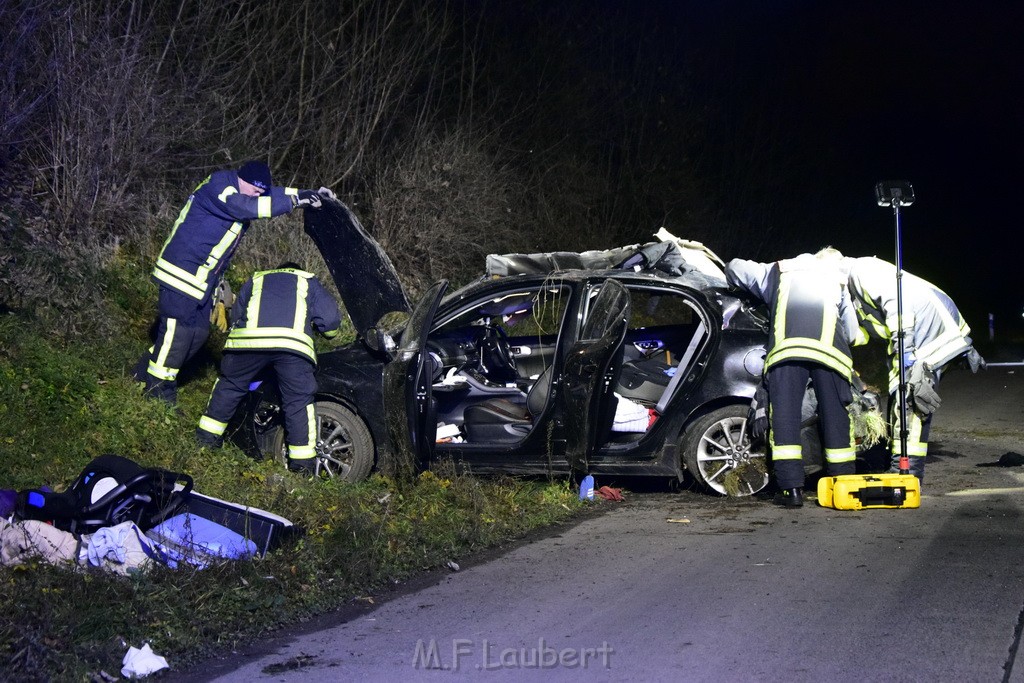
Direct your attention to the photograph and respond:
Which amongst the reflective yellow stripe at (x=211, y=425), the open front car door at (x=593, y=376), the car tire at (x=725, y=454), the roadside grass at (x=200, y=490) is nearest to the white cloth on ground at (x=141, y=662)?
the roadside grass at (x=200, y=490)

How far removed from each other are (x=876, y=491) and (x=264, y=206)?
185 inches

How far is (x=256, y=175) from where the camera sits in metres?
8.59

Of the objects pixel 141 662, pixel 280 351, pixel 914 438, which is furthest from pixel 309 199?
pixel 914 438

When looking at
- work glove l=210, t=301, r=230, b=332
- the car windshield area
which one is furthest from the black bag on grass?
work glove l=210, t=301, r=230, b=332

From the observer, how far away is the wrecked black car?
7.95 m

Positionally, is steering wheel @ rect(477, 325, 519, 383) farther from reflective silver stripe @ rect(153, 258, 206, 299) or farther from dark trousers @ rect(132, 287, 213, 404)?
reflective silver stripe @ rect(153, 258, 206, 299)

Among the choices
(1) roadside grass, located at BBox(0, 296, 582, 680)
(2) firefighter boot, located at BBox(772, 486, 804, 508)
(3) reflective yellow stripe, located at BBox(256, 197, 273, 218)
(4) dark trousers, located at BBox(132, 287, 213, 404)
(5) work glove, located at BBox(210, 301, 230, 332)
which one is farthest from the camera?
(5) work glove, located at BBox(210, 301, 230, 332)

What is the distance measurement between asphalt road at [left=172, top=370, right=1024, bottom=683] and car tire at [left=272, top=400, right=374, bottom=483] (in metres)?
1.72

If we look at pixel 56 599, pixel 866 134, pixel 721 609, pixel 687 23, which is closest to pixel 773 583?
pixel 721 609

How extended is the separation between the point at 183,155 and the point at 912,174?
28.1 metres

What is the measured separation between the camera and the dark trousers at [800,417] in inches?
304

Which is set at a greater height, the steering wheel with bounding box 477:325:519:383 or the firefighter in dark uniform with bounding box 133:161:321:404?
the firefighter in dark uniform with bounding box 133:161:321:404

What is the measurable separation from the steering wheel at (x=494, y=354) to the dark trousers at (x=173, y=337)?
84.6 inches

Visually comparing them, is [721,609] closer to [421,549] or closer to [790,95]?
[421,549]
